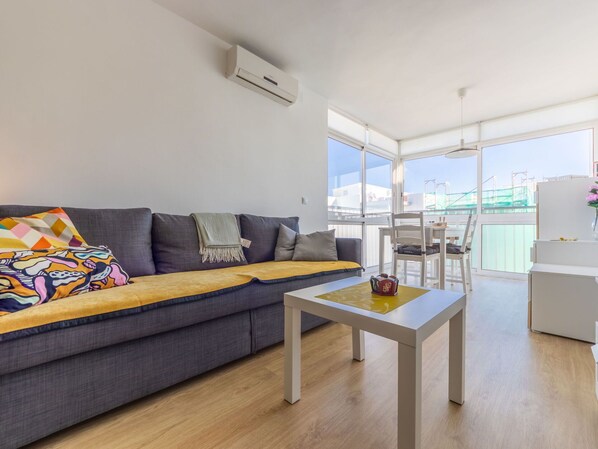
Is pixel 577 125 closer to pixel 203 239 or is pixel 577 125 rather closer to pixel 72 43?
pixel 203 239

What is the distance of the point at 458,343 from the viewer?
4.05 ft

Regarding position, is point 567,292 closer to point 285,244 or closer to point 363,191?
point 285,244

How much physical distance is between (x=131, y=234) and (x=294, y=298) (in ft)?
3.84

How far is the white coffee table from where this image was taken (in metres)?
0.83

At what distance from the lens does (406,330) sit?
0.87m

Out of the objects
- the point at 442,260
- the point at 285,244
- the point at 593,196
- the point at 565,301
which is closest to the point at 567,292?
the point at 565,301

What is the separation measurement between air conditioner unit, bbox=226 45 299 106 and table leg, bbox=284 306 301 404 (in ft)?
7.10

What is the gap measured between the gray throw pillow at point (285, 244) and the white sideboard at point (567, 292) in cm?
185

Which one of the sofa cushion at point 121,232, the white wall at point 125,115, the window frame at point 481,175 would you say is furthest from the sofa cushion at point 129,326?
the window frame at point 481,175

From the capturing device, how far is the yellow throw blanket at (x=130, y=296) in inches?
36.4

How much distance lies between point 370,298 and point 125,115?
6.69 feet


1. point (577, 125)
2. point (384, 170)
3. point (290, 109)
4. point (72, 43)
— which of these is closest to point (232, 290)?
point (72, 43)

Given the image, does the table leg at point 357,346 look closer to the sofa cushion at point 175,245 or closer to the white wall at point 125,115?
the sofa cushion at point 175,245

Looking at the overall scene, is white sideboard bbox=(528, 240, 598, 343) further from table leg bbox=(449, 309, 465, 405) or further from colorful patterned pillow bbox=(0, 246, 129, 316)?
colorful patterned pillow bbox=(0, 246, 129, 316)
